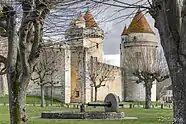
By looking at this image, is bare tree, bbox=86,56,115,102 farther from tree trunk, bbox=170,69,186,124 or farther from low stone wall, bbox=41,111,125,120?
A: tree trunk, bbox=170,69,186,124

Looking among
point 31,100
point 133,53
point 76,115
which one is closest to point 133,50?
point 133,53

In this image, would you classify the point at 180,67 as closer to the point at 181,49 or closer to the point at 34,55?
the point at 181,49

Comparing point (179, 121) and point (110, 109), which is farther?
point (110, 109)

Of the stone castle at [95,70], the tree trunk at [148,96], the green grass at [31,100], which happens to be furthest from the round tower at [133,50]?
the tree trunk at [148,96]

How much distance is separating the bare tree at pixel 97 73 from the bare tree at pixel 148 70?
11.4ft

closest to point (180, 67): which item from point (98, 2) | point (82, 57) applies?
point (98, 2)

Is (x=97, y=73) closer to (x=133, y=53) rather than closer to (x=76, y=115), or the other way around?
(x=133, y=53)

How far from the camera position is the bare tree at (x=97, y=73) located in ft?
178

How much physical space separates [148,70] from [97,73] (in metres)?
11.6

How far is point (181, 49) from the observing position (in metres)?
6.08

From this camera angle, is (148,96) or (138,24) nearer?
(138,24)

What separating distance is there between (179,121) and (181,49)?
3.26 ft

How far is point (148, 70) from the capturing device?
148ft

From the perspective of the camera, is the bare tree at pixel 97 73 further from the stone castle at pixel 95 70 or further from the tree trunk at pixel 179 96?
the tree trunk at pixel 179 96
